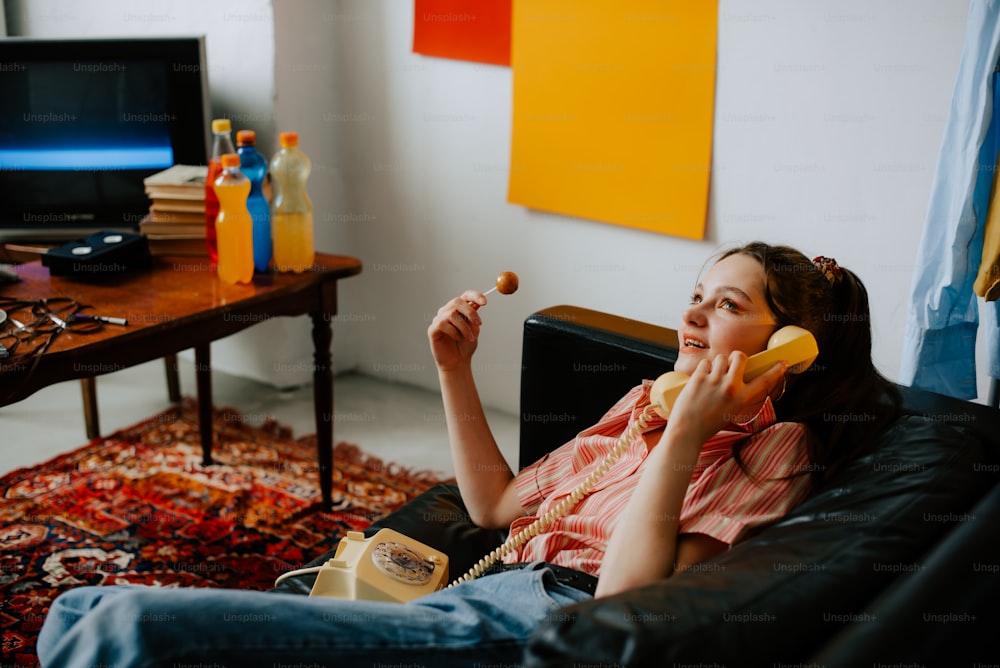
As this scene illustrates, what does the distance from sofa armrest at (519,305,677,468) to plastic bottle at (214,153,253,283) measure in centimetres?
77

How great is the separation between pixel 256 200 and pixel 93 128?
751 millimetres

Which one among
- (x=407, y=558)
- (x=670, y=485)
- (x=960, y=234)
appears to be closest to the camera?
(x=670, y=485)

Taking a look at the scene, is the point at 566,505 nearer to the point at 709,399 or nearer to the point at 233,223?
the point at 709,399

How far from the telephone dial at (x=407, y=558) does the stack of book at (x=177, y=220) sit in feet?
3.77

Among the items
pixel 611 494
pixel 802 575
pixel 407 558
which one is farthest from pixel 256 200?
pixel 802 575

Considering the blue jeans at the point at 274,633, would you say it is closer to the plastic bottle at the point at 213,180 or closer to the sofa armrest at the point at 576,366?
the sofa armrest at the point at 576,366

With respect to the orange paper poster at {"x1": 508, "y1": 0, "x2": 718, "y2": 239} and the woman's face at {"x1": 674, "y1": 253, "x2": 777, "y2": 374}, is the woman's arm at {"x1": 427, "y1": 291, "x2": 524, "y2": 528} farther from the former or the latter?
the orange paper poster at {"x1": 508, "y1": 0, "x2": 718, "y2": 239}

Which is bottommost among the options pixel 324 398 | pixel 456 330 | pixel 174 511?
pixel 174 511

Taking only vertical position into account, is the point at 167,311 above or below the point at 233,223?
below

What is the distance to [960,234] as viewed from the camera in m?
1.93

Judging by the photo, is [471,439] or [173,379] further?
[173,379]

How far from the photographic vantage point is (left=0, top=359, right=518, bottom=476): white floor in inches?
121

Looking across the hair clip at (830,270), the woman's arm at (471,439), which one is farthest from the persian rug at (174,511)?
the hair clip at (830,270)

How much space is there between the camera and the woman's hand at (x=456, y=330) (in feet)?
5.66
